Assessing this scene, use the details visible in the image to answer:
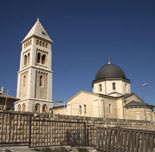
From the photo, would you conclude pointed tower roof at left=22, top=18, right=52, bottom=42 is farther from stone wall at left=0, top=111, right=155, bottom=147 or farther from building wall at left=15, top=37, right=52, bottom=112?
stone wall at left=0, top=111, right=155, bottom=147

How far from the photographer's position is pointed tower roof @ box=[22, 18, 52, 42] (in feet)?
134

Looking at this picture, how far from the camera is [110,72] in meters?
36.2

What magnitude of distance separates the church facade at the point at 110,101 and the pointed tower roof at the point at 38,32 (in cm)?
1494

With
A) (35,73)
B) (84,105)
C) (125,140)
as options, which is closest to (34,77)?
(35,73)

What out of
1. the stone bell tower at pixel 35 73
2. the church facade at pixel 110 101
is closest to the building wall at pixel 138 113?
the church facade at pixel 110 101

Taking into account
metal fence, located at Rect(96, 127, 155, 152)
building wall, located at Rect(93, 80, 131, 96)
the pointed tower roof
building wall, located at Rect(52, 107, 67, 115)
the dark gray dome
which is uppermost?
the pointed tower roof

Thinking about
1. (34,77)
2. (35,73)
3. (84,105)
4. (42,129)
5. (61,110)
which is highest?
(35,73)

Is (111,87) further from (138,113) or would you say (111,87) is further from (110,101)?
(138,113)

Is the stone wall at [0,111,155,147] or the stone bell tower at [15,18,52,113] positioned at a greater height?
the stone bell tower at [15,18,52,113]

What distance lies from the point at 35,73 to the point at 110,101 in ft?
52.8

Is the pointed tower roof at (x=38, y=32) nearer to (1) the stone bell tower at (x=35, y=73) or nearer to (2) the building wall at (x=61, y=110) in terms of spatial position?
(1) the stone bell tower at (x=35, y=73)

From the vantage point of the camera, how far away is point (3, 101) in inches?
891

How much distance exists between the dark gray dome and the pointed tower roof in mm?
14459

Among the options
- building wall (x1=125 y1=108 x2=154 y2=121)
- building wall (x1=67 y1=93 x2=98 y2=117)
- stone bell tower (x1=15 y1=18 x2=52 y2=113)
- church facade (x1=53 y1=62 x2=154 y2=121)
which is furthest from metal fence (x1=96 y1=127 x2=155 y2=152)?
stone bell tower (x1=15 y1=18 x2=52 y2=113)
